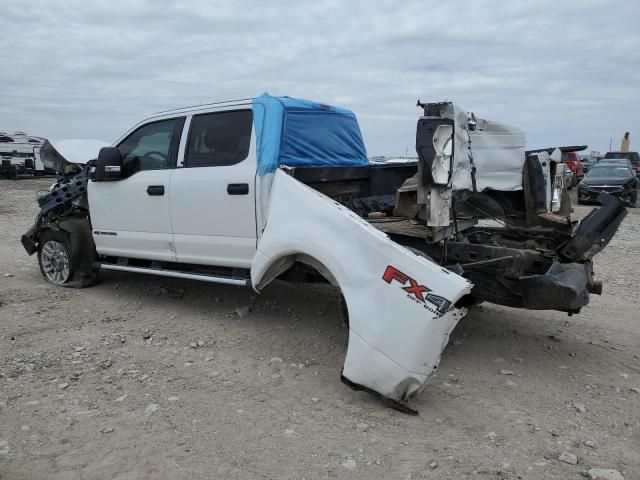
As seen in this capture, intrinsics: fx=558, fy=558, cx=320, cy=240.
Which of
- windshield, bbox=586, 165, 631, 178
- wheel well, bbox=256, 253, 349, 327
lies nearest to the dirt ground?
wheel well, bbox=256, 253, 349, 327

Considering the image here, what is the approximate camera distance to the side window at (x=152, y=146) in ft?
18.3

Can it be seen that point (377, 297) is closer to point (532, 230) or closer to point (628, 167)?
point (532, 230)

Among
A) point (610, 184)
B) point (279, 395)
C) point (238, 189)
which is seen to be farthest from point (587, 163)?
point (279, 395)

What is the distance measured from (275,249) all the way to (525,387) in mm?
2101

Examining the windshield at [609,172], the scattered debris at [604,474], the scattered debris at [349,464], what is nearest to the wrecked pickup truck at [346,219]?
the scattered debris at [349,464]

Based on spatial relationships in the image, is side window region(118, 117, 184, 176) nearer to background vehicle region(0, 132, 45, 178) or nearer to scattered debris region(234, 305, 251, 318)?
scattered debris region(234, 305, 251, 318)

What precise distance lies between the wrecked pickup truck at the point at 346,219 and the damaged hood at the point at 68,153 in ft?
0.10

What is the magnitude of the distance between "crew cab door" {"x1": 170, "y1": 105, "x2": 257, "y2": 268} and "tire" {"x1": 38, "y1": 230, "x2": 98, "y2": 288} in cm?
170

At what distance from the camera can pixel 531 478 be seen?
292cm

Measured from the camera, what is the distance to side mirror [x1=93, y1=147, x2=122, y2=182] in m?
5.80

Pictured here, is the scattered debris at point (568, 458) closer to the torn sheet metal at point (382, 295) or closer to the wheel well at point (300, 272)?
the torn sheet metal at point (382, 295)

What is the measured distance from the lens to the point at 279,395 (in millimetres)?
3879

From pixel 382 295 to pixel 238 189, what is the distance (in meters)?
1.96

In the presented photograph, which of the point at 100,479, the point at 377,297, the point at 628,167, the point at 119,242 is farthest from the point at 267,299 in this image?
the point at 628,167
